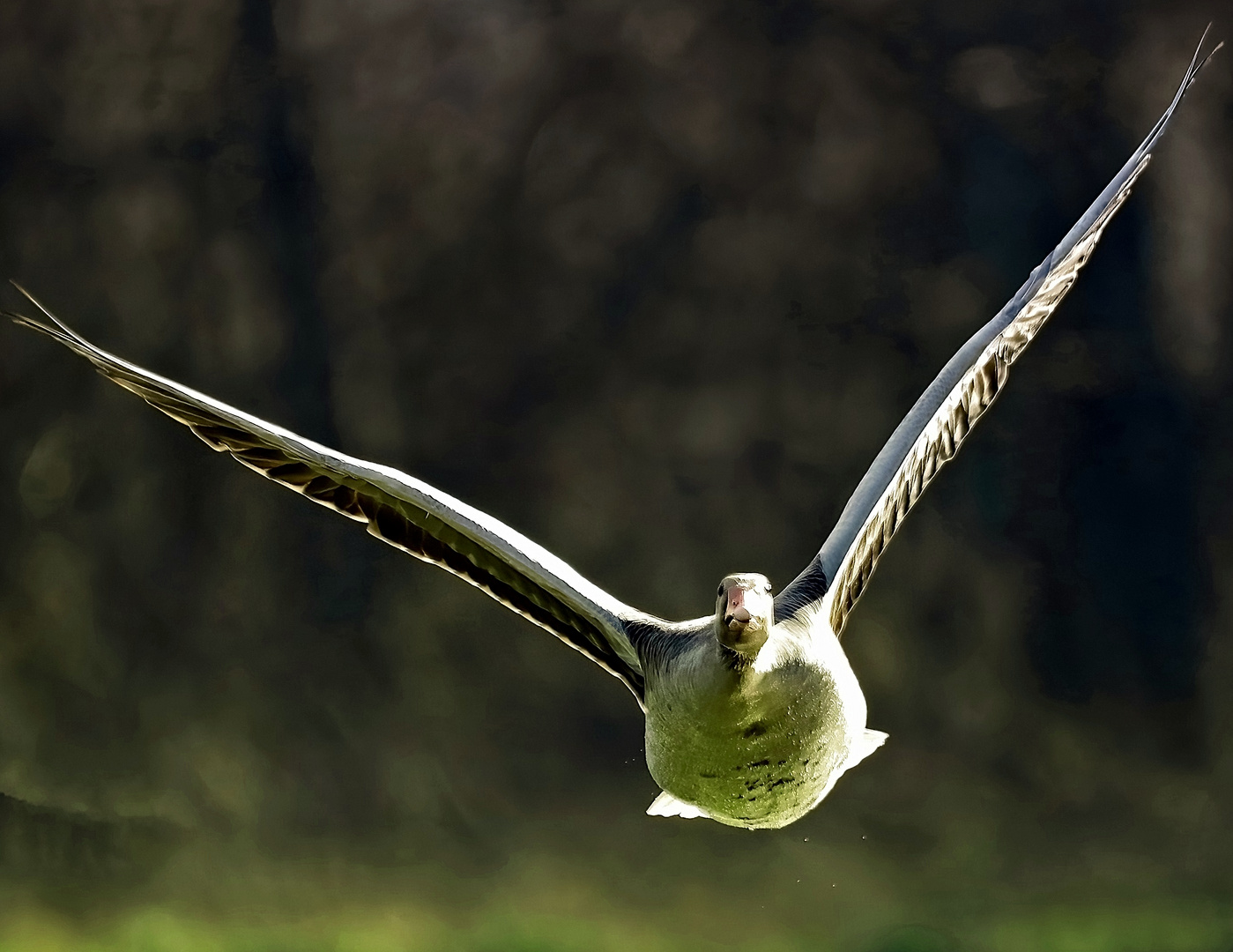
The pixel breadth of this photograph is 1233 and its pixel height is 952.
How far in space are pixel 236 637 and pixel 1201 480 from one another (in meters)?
4.59

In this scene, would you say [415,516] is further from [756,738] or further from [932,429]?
[932,429]

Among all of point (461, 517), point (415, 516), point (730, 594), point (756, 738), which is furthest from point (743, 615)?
point (415, 516)

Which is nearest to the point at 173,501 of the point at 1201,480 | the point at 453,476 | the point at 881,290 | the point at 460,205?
the point at 453,476

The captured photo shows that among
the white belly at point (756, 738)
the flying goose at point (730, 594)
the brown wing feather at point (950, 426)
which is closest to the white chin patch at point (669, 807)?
the flying goose at point (730, 594)

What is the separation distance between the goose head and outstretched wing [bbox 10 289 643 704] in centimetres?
49

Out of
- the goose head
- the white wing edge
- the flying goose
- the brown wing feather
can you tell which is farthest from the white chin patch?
the goose head

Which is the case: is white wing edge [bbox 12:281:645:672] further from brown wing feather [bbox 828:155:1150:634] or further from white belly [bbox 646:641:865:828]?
brown wing feather [bbox 828:155:1150:634]

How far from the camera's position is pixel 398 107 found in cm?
597

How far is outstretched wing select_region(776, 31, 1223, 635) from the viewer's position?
3016 millimetres

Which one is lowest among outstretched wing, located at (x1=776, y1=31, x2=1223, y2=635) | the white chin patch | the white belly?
the white belly

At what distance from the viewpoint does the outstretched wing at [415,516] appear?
106 inches

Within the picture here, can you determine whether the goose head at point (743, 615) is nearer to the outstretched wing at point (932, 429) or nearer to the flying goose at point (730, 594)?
the flying goose at point (730, 594)

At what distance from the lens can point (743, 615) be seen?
2.41 m

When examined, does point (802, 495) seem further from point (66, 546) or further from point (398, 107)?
point (66, 546)
